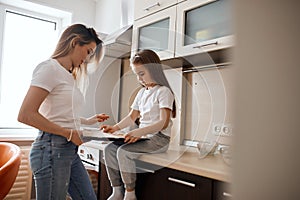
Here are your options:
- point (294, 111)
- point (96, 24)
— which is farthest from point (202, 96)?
point (96, 24)

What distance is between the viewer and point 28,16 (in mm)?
2396

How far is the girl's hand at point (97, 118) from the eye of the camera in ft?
4.07

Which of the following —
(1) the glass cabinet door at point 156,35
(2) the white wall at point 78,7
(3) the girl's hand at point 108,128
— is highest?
(2) the white wall at point 78,7

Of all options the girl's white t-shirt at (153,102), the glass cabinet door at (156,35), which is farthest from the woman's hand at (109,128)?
the glass cabinet door at (156,35)

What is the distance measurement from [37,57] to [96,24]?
2.08ft

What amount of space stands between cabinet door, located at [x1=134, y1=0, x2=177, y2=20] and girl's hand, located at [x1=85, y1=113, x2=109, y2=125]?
745 mm

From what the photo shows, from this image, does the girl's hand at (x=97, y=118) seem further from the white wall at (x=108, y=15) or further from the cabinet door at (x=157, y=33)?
the white wall at (x=108, y=15)

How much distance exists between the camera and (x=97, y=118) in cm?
129

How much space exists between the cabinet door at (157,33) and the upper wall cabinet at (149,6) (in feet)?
0.09

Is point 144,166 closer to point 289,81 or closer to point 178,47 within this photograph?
point 178,47

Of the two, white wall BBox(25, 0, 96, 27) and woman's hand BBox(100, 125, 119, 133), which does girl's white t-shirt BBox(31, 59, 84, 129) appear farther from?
white wall BBox(25, 0, 96, 27)

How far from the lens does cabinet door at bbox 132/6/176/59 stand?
1439 millimetres

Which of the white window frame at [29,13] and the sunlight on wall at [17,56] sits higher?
the white window frame at [29,13]

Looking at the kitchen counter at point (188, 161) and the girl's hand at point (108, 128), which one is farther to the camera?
the girl's hand at point (108, 128)
